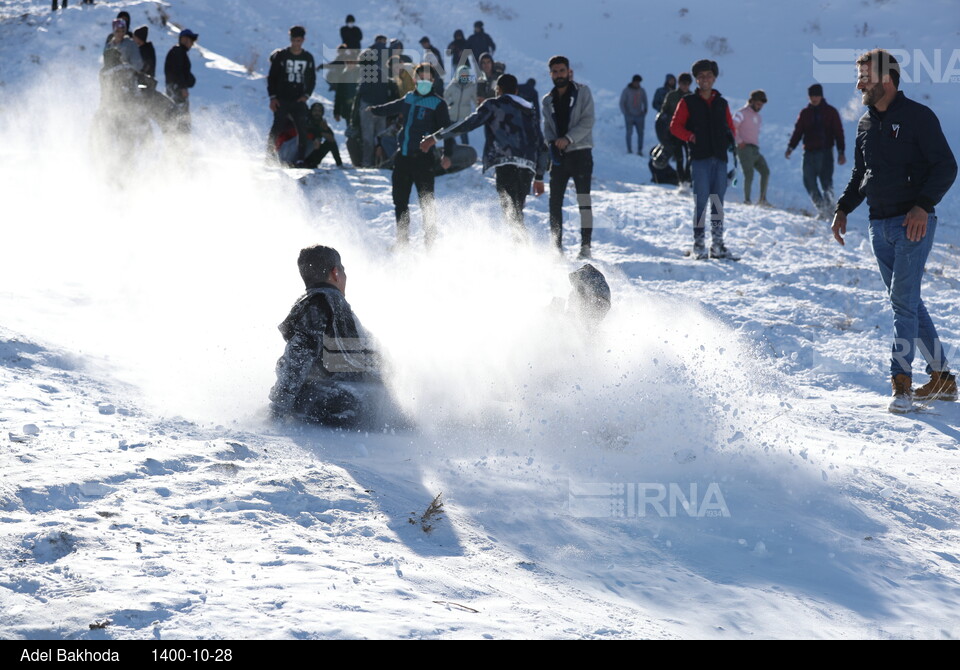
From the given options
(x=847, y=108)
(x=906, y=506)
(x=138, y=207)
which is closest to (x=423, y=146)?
(x=138, y=207)

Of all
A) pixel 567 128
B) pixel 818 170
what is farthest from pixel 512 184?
pixel 818 170

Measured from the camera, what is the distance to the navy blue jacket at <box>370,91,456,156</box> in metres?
9.90

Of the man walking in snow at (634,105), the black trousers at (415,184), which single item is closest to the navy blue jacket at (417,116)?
the black trousers at (415,184)

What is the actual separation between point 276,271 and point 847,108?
19624 mm

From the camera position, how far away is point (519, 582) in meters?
3.44

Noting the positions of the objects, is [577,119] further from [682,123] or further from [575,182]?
[682,123]

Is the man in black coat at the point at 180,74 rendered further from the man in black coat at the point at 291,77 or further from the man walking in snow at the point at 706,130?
the man walking in snow at the point at 706,130

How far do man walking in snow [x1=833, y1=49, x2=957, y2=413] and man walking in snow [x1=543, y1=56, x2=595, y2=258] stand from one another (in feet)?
12.5

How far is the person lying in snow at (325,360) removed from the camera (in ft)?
16.4

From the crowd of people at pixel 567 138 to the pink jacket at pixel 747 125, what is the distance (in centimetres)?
2

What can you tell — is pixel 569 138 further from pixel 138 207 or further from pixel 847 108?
pixel 847 108

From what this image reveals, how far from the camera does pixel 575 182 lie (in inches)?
392

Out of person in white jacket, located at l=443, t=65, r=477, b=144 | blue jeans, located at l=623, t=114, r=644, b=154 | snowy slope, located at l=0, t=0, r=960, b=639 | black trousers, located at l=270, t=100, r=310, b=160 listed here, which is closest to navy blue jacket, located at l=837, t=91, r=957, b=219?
snowy slope, located at l=0, t=0, r=960, b=639

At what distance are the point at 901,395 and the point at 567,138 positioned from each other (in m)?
4.57
